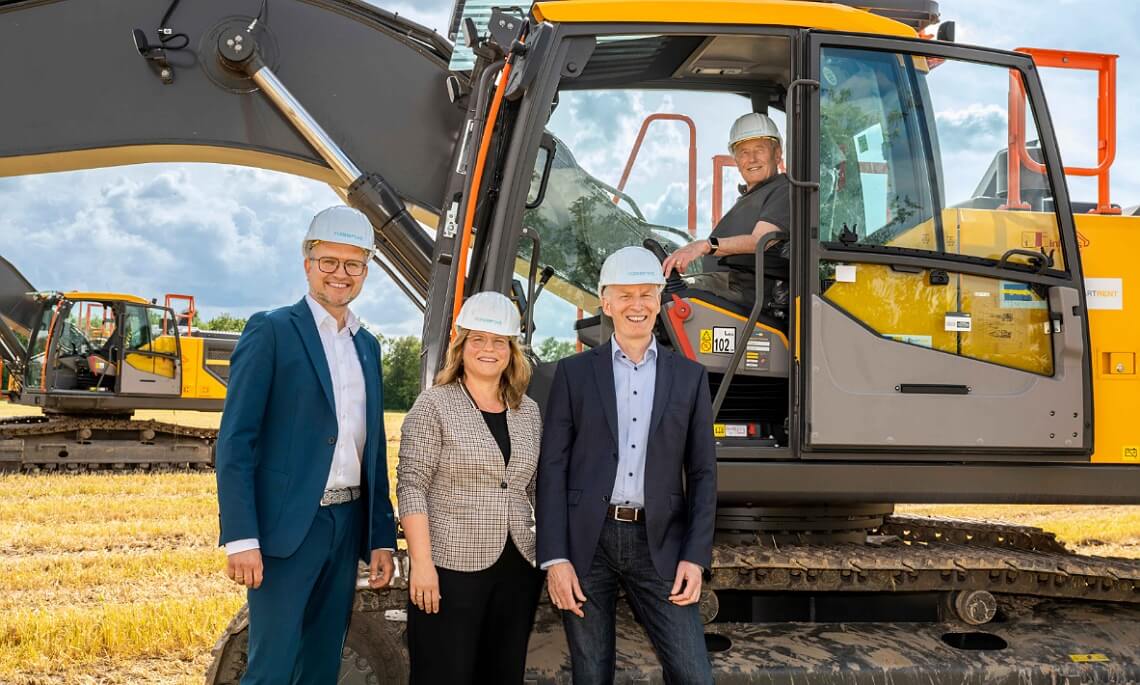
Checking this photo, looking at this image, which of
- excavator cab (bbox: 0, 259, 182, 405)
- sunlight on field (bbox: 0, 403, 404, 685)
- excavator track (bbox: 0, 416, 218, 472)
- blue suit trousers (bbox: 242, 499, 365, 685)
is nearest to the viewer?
blue suit trousers (bbox: 242, 499, 365, 685)

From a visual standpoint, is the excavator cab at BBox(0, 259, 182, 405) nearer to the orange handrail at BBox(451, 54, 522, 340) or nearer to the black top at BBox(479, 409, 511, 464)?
the orange handrail at BBox(451, 54, 522, 340)

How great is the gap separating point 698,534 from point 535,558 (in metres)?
0.50

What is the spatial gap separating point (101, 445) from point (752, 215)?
13.2 metres

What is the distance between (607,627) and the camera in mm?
3205

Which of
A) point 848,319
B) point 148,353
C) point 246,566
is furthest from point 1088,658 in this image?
point 148,353

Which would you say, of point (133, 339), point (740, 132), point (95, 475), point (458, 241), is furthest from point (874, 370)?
point (133, 339)

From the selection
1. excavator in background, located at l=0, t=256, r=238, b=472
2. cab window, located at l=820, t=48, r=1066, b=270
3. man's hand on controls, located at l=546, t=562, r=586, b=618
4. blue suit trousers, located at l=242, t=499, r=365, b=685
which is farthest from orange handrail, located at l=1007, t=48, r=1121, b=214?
excavator in background, located at l=0, t=256, r=238, b=472

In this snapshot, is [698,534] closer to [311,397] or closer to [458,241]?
[311,397]

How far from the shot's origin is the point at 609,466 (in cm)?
308

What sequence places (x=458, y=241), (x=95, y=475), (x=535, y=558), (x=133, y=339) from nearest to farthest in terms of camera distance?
(x=535, y=558), (x=458, y=241), (x=95, y=475), (x=133, y=339)

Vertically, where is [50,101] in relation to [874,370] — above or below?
above

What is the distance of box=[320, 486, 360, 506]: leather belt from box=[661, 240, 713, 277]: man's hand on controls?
155 centimetres

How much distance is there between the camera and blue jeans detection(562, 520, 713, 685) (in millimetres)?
3121

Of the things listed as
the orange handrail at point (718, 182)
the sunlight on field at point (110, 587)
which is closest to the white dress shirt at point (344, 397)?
the orange handrail at point (718, 182)
